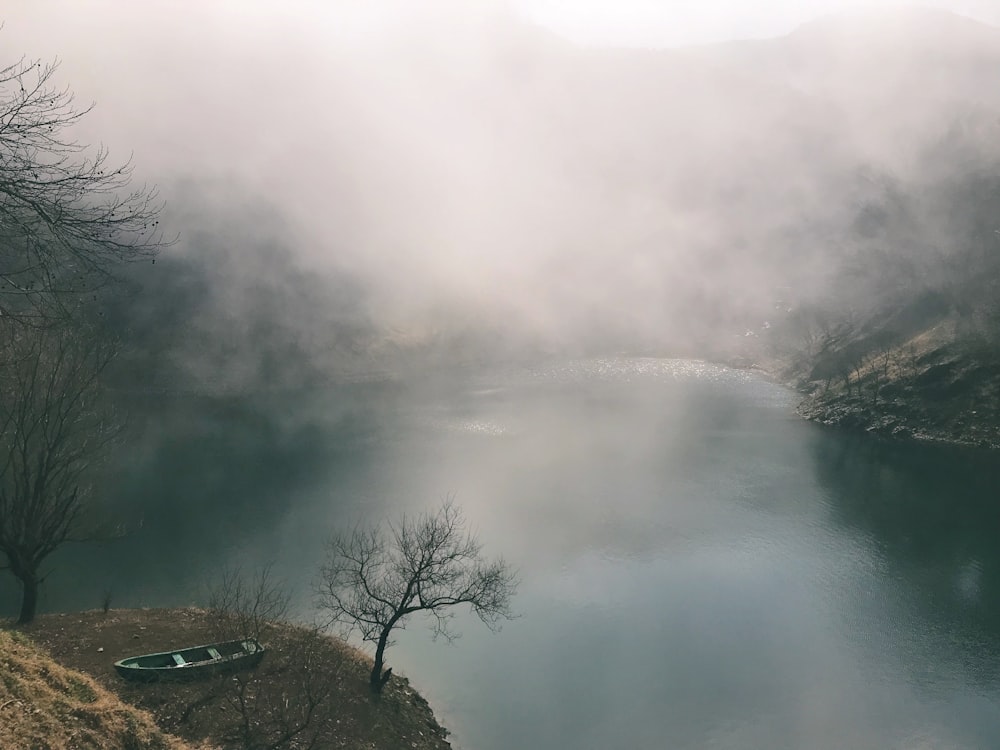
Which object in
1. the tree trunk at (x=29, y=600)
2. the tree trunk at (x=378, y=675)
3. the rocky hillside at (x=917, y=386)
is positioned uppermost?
the rocky hillside at (x=917, y=386)

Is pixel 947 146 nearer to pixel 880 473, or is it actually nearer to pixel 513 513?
Answer: pixel 880 473

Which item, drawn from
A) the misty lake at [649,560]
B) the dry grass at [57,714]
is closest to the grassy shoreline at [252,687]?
the misty lake at [649,560]

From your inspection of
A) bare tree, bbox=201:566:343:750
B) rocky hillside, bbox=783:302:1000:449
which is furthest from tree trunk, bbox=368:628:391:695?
rocky hillside, bbox=783:302:1000:449

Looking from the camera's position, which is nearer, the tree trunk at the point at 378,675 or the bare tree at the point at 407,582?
the tree trunk at the point at 378,675

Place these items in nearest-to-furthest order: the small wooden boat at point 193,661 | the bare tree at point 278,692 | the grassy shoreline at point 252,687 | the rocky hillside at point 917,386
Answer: the bare tree at point 278,692 → the grassy shoreline at point 252,687 → the small wooden boat at point 193,661 → the rocky hillside at point 917,386

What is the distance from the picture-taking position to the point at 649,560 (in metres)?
55.4

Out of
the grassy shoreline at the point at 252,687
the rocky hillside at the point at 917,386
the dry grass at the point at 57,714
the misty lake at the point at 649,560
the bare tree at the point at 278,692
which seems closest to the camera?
the dry grass at the point at 57,714

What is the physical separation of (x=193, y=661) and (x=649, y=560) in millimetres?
37183

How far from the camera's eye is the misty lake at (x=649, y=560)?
36.3 metres

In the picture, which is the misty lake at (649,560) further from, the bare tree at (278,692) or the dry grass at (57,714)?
the dry grass at (57,714)

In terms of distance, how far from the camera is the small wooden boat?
27.8 m

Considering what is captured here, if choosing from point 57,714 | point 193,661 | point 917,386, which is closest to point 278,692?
point 193,661

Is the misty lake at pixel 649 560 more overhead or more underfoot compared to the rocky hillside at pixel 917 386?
more underfoot

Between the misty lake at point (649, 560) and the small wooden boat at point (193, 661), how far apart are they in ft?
37.4
